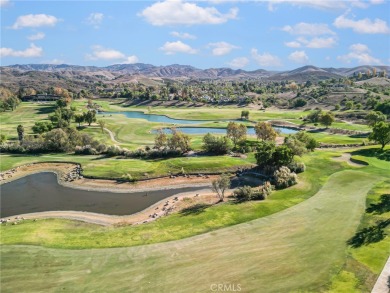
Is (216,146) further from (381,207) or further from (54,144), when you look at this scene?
(381,207)

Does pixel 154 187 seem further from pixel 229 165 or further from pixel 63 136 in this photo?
pixel 63 136

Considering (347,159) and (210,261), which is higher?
(347,159)

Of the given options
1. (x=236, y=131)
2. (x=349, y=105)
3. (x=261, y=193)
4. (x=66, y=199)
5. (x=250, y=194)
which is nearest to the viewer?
(x=261, y=193)

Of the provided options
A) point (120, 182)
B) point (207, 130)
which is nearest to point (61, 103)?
point (207, 130)

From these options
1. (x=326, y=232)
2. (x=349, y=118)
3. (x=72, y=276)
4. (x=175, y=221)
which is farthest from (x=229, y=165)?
(x=349, y=118)

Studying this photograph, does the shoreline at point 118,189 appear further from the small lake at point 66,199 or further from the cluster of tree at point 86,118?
the cluster of tree at point 86,118

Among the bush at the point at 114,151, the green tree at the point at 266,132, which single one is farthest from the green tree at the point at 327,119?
the bush at the point at 114,151
